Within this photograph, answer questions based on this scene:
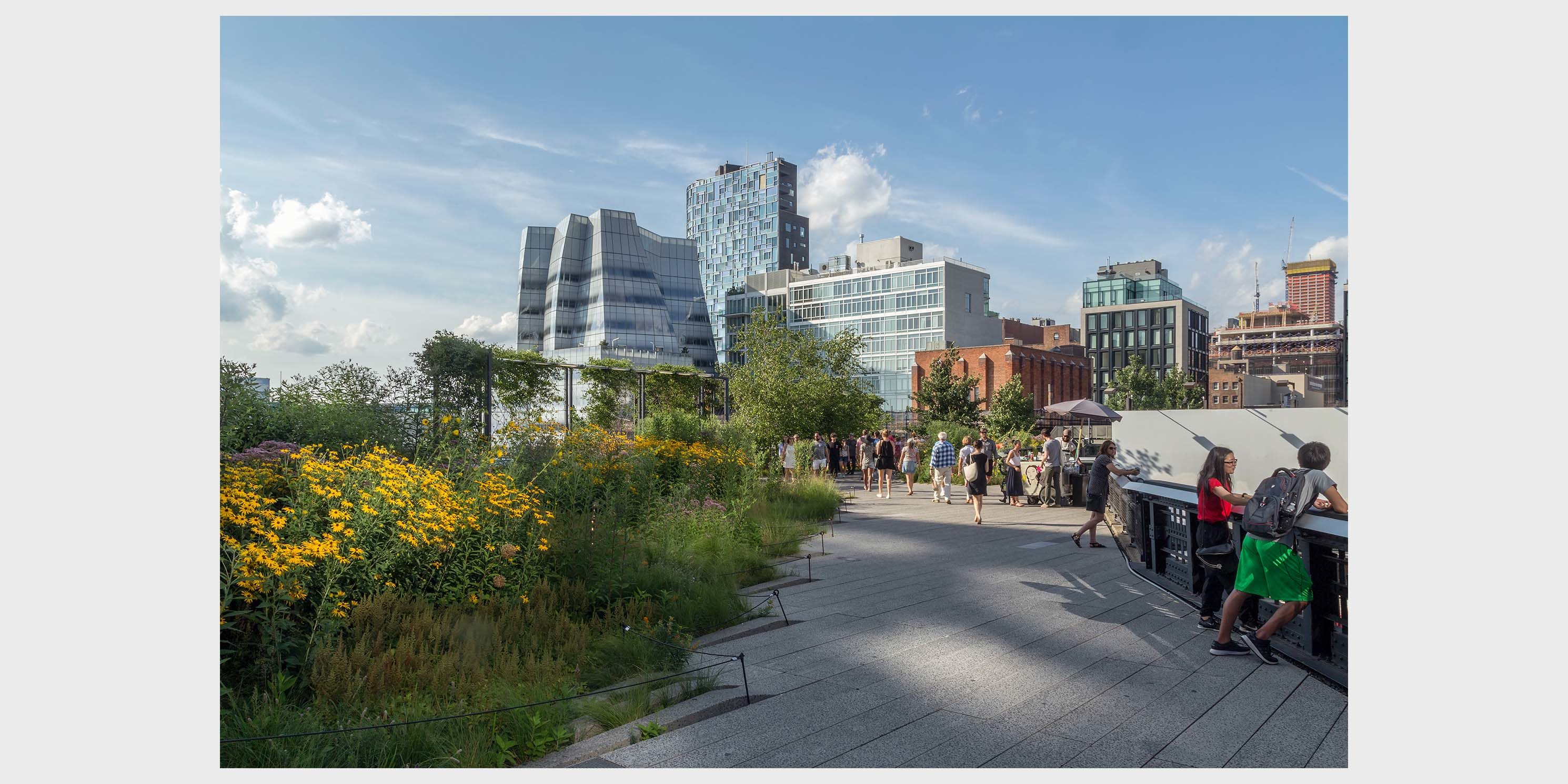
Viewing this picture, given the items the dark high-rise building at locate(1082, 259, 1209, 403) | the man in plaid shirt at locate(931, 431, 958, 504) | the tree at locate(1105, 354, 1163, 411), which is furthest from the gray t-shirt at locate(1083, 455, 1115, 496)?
the dark high-rise building at locate(1082, 259, 1209, 403)

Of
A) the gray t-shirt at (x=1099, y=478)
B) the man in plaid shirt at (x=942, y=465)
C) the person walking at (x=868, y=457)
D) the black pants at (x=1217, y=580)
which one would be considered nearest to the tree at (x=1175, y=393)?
the person walking at (x=868, y=457)

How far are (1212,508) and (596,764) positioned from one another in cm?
554

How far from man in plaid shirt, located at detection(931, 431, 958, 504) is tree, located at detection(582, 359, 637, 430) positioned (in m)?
7.21

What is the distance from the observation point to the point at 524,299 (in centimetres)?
10581

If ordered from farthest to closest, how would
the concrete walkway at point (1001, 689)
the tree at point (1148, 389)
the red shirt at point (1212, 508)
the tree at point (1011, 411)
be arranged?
the tree at point (1148, 389)
the tree at point (1011, 411)
the red shirt at point (1212, 508)
the concrete walkway at point (1001, 689)

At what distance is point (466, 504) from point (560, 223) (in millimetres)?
104166

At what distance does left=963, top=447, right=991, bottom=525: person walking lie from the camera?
14.1 m

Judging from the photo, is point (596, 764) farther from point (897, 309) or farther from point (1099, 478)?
point (897, 309)

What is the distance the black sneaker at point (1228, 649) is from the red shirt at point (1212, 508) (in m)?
1.42

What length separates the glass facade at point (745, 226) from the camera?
146 m

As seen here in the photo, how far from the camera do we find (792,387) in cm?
2878

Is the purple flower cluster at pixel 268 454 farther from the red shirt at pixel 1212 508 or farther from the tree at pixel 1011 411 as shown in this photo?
the tree at pixel 1011 411

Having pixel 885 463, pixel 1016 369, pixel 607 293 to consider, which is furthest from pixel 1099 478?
pixel 607 293

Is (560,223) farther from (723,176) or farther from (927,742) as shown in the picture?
Result: (927,742)
